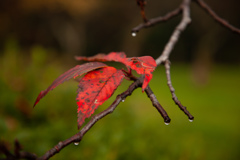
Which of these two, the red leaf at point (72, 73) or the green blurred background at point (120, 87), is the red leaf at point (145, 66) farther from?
the green blurred background at point (120, 87)

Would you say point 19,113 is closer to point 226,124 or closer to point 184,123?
point 184,123

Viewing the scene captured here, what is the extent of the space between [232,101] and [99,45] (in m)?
13.3

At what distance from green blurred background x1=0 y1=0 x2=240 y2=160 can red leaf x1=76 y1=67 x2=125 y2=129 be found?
3.58 ft

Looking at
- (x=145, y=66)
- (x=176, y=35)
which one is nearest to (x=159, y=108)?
(x=145, y=66)

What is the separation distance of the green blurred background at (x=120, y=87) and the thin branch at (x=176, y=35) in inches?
39.5

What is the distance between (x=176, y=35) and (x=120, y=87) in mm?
5986

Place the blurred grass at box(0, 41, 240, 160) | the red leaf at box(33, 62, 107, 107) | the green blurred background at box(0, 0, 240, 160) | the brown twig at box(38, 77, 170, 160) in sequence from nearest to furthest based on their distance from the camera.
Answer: the brown twig at box(38, 77, 170, 160), the red leaf at box(33, 62, 107, 107), the blurred grass at box(0, 41, 240, 160), the green blurred background at box(0, 0, 240, 160)

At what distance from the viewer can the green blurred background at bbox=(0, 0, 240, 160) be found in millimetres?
2178

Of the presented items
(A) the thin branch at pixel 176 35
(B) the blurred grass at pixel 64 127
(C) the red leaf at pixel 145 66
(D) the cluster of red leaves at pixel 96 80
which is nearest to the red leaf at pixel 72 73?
(D) the cluster of red leaves at pixel 96 80

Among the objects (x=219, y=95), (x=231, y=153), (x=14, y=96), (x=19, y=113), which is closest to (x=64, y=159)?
(x=19, y=113)

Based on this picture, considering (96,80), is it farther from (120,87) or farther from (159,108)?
(120,87)

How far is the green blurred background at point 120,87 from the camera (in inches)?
85.7

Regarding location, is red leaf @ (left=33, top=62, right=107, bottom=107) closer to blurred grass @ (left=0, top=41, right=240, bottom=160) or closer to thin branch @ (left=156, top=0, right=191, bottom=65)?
thin branch @ (left=156, top=0, right=191, bottom=65)

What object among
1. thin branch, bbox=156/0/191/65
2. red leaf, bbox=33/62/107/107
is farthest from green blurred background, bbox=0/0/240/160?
red leaf, bbox=33/62/107/107
